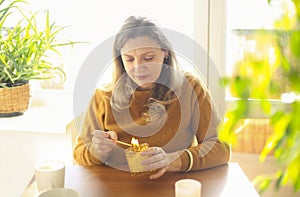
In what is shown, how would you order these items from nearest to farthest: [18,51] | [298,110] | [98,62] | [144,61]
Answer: [298,110] → [144,61] → [18,51] → [98,62]

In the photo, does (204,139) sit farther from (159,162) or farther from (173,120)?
(159,162)

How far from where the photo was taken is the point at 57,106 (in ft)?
7.77

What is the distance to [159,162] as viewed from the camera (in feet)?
5.01

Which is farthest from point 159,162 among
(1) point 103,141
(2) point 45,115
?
(2) point 45,115

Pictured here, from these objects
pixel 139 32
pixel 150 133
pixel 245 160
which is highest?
pixel 139 32

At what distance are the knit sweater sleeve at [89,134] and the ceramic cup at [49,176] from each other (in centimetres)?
31

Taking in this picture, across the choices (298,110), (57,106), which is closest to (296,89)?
(298,110)

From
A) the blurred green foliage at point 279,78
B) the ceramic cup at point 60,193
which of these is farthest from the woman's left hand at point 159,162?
the blurred green foliage at point 279,78

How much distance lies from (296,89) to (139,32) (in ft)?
4.85

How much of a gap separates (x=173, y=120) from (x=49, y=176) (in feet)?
2.05

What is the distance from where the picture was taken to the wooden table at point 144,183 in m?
1.38

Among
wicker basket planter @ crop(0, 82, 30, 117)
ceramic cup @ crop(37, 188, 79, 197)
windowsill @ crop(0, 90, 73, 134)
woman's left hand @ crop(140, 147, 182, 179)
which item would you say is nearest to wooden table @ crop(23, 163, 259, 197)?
woman's left hand @ crop(140, 147, 182, 179)

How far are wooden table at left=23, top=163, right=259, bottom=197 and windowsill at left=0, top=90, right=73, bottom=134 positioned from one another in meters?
0.55

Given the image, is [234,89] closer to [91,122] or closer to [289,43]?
[289,43]
